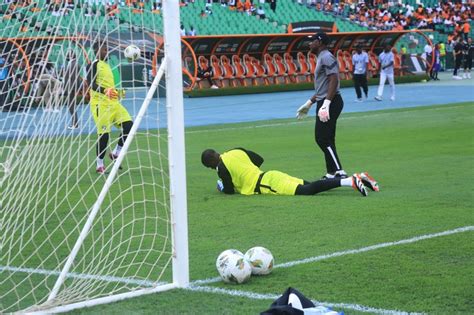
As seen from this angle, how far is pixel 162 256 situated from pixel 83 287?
1446mm

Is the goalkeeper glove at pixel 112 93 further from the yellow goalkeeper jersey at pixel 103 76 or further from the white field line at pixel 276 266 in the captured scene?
the white field line at pixel 276 266

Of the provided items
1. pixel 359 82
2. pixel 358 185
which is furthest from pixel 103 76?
pixel 359 82

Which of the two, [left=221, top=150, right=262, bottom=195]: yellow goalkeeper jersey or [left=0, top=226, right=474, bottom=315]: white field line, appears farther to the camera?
[left=221, top=150, right=262, bottom=195]: yellow goalkeeper jersey

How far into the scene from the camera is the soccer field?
6.83 meters

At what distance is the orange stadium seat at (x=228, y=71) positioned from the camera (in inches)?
1513

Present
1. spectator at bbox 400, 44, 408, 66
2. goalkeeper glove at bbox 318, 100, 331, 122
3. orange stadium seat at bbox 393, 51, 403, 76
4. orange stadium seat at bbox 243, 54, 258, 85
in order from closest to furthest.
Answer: goalkeeper glove at bbox 318, 100, 331, 122, orange stadium seat at bbox 243, 54, 258, 85, orange stadium seat at bbox 393, 51, 403, 76, spectator at bbox 400, 44, 408, 66

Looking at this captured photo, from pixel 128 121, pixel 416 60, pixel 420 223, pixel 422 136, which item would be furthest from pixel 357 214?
pixel 416 60

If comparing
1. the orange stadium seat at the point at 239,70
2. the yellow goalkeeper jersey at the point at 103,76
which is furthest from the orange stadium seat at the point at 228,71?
the yellow goalkeeper jersey at the point at 103,76

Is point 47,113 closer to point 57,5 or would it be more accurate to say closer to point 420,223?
point 57,5

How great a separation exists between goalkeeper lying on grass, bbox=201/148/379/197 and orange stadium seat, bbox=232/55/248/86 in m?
26.7

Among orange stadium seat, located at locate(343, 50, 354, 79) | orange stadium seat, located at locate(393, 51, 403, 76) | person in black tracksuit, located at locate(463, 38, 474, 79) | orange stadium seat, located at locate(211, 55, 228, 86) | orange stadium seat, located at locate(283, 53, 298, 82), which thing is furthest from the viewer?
person in black tracksuit, located at locate(463, 38, 474, 79)

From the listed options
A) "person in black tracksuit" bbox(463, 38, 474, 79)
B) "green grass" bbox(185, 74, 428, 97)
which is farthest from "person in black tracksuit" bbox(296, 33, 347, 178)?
"person in black tracksuit" bbox(463, 38, 474, 79)

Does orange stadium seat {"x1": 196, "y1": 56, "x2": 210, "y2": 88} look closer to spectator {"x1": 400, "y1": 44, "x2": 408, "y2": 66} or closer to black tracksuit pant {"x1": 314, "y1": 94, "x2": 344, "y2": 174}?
spectator {"x1": 400, "y1": 44, "x2": 408, "y2": 66}

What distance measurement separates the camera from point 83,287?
288 inches
